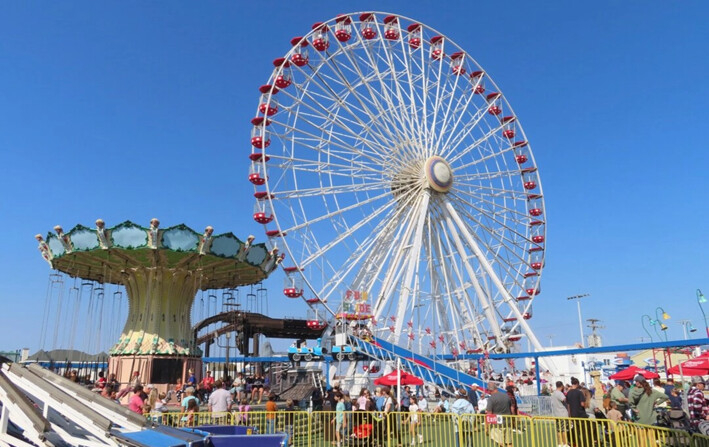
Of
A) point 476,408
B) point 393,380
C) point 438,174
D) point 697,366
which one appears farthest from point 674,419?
point 438,174

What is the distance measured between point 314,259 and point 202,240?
4.92 metres

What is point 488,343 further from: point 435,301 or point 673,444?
point 673,444

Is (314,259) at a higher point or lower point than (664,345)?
higher

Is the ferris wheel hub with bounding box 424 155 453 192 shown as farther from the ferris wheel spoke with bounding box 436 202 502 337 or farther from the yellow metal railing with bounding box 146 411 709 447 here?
the yellow metal railing with bounding box 146 411 709 447

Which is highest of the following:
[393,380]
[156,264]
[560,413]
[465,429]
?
[156,264]

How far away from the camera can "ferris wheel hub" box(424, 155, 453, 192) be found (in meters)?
26.6

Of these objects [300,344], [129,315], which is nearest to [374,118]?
[300,344]

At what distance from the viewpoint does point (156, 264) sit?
2178 cm

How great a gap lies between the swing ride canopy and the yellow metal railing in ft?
32.4

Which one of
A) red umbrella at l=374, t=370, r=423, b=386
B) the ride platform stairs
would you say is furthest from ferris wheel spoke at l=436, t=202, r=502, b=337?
red umbrella at l=374, t=370, r=423, b=386

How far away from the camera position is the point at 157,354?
2167 centimetres

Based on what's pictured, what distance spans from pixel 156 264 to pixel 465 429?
51.1 ft

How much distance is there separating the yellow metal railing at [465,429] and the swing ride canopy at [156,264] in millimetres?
9889

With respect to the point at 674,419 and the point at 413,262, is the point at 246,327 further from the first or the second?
the point at 674,419
